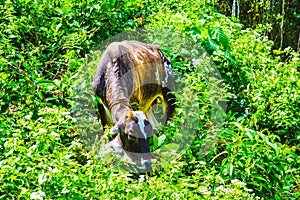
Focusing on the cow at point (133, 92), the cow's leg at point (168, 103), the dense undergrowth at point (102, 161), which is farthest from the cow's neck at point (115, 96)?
the cow's leg at point (168, 103)

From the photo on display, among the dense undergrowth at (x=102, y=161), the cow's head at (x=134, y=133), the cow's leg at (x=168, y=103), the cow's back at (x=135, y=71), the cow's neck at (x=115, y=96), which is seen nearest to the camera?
the dense undergrowth at (x=102, y=161)

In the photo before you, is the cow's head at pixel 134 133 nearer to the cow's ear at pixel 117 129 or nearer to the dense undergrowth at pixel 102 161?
the cow's ear at pixel 117 129

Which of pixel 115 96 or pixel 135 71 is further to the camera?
pixel 135 71

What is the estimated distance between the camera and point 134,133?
2553 mm

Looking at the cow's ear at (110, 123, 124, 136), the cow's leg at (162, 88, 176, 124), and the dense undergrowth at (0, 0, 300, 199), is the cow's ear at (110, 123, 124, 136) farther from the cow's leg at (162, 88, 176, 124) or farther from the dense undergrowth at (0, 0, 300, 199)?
the cow's leg at (162, 88, 176, 124)

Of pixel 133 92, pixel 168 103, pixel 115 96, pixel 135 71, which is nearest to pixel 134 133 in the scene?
pixel 115 96

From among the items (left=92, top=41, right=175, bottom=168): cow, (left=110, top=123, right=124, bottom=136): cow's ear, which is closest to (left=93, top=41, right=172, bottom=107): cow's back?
(left=92, top=41, right=175, bottom=168): cow

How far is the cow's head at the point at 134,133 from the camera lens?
101 inches

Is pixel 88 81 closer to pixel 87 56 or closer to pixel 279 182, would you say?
pixel 87 56

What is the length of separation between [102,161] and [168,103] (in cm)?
88

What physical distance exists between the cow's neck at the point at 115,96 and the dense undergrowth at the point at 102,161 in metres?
0.27

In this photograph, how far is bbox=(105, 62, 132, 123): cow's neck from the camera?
272cm

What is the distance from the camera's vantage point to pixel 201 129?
11.0 feet

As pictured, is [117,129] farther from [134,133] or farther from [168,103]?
[168,103]
